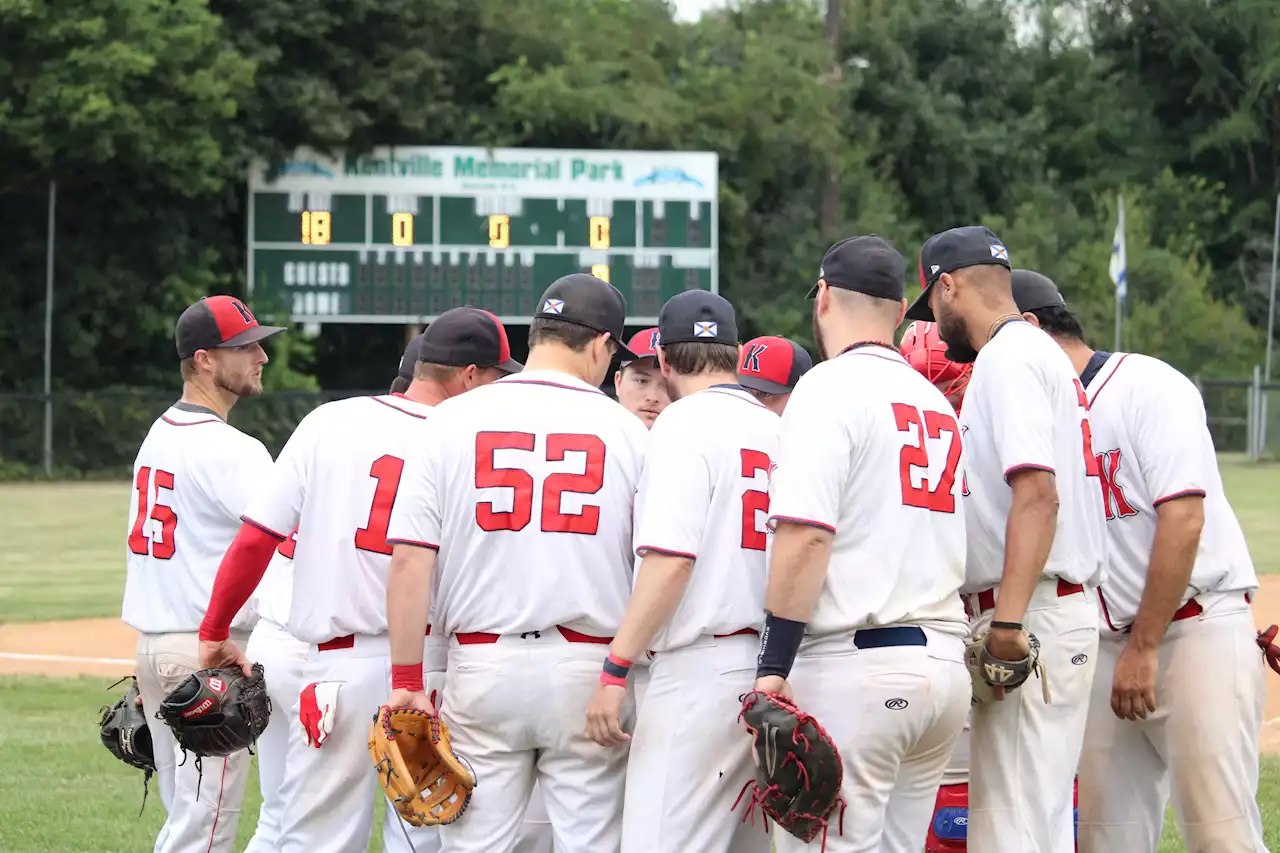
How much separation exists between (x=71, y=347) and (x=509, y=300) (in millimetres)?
8971

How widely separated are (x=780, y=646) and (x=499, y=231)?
85.1ft

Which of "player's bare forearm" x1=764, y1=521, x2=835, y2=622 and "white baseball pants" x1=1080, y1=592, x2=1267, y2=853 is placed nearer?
"player's bare forearm" x1=764, y1=521, x2=835, y2=622

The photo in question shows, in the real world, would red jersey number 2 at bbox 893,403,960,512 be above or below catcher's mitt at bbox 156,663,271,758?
above

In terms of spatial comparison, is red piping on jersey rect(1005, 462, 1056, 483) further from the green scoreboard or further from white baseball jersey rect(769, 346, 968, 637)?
the green scoreboard

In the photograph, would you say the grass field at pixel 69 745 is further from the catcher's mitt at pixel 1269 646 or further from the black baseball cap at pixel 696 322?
the black baseball cap at pixel 696 322

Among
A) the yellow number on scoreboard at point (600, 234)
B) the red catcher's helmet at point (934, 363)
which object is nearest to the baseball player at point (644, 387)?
the red catcher's helmet at point (934, 363)

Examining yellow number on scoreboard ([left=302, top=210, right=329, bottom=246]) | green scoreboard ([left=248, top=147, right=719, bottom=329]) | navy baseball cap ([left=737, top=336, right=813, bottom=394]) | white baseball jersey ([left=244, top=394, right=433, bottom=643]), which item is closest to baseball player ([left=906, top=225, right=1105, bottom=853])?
navy baseball cap ([left=737, top=336, right=813, bottom=394])

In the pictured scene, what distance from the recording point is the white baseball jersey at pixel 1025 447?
4.07 m

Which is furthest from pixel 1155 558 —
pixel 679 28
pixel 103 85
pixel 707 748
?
pixel 679 28

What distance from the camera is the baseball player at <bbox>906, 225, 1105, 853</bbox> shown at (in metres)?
4.03

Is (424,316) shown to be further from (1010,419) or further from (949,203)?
(1010,419)

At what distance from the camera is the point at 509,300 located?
29.0 meters

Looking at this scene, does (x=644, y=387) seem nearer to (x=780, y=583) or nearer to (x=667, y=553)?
(x=667, y=553)

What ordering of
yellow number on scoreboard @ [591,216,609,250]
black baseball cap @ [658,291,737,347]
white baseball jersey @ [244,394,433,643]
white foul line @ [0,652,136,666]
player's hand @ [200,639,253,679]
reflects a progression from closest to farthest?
black baseball cap @ [658,291,737,347] → white baseball jersey @ [244,394,433,643] → player's hand @ [200,639,253,679] → white foul line @ [0,652,136,666] → yellow number on scoreboard @ [591,216,609,250]
